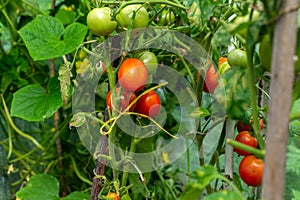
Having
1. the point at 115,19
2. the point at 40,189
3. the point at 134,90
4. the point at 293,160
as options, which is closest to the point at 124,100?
the point at 134,90

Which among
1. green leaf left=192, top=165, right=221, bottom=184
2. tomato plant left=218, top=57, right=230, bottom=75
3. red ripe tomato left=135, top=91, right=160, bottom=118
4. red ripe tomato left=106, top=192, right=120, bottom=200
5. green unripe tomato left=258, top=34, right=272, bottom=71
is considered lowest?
red ripe tomato left=106, top=192, right=120, bottom=200

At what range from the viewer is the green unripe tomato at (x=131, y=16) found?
29.2 inches

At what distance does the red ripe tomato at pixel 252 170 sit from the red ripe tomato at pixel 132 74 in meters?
0.20

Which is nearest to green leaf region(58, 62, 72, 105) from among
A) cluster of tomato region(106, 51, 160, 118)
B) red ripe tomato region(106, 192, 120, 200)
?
cluster of tomato region(106, 51, 160, 118)

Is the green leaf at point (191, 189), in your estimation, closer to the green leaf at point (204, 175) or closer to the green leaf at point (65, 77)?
the green leaf at point (204, 175)

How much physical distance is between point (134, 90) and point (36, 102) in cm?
37

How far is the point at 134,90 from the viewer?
76 centimetres

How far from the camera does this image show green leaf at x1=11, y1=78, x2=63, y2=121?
39.8 inches

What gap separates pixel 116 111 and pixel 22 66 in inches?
25.8

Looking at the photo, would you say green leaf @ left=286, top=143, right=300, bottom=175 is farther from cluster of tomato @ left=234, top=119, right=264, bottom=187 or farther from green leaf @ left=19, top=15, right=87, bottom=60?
green leaf @ left=19, top=15, right=87, bottom=60

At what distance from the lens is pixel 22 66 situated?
1.34 metres

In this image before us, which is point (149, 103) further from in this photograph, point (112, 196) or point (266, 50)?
point (266, 50)

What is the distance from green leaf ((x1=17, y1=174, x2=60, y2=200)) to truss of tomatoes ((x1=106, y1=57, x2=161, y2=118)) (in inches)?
14.3

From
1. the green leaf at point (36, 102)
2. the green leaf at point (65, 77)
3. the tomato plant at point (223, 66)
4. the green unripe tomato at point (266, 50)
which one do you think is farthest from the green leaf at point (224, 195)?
the green leaf at point (36, 102)
